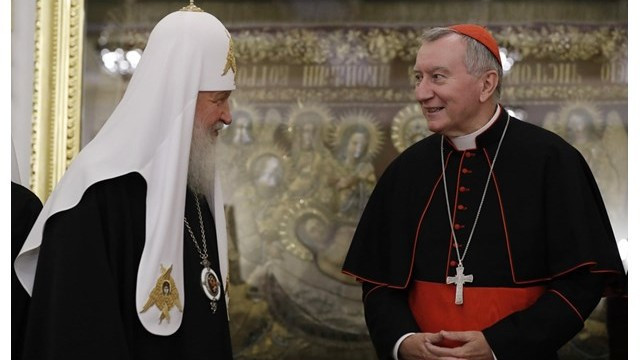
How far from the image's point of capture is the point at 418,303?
3.50 metres

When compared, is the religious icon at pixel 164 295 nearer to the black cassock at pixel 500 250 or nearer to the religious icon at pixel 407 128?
the black cassock at pixel 500 250

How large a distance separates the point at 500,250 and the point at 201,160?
1098 mm

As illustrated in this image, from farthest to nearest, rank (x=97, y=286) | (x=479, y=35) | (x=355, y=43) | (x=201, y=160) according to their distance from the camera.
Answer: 1. (x=355, y=43)
2. (x=479, y=35)
3. (x=201, y=160)
4. (x=97, y=286)

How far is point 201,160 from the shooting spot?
3.34 meters

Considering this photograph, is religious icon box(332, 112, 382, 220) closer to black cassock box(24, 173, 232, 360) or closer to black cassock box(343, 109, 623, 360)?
black cassock box(343, 109, 623, 360)

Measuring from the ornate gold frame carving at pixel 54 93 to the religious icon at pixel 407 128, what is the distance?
63.0 inches

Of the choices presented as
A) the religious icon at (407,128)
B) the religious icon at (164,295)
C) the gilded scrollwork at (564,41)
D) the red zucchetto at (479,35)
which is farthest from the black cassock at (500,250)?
the gilded scrollwork at (564,41)

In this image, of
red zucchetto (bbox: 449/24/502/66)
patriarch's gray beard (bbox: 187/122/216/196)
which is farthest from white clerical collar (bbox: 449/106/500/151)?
patriarch's gray beard (bbox: 187/122/216/196)

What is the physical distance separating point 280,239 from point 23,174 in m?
1.32

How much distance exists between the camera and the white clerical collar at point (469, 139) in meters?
3.56

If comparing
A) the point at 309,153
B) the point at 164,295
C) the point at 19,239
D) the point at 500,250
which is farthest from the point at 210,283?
the point at 309,153

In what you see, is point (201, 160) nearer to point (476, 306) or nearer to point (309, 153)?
point (476, 306)

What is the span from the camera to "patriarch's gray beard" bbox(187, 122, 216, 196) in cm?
330

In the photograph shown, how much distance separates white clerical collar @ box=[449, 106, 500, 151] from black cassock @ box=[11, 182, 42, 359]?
152cm
